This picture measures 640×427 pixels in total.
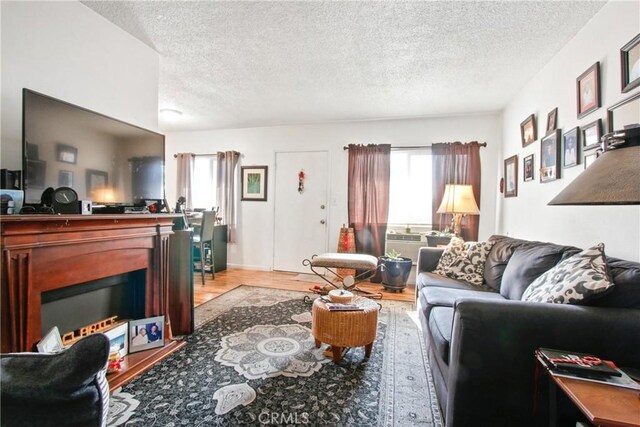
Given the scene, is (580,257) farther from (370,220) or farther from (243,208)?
(243,208)

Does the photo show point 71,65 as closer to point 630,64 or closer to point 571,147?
point 630,64

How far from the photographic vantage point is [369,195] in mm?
4250

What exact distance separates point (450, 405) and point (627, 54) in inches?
81.1

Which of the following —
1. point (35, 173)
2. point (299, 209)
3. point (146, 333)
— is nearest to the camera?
point (35, 173)

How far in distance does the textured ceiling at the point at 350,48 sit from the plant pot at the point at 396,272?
6.58 ft

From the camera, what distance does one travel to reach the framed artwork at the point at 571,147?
2016mm

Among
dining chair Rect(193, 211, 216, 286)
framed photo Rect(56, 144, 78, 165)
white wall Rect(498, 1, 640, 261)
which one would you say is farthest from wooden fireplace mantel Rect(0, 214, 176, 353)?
white wall Rect(498, 1, 640, 261)

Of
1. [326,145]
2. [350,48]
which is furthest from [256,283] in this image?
[350,48]

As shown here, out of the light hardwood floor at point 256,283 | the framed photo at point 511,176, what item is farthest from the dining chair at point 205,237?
the framed photo at point 511,176

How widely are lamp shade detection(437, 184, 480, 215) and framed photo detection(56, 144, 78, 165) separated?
334cm

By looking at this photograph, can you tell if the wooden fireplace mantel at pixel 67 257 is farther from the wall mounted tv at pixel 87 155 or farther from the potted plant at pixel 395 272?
the potted plant at pixel 395 272

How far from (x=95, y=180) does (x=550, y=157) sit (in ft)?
11.1

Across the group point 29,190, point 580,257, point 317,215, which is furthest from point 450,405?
point 317,215

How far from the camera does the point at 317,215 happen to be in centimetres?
460
